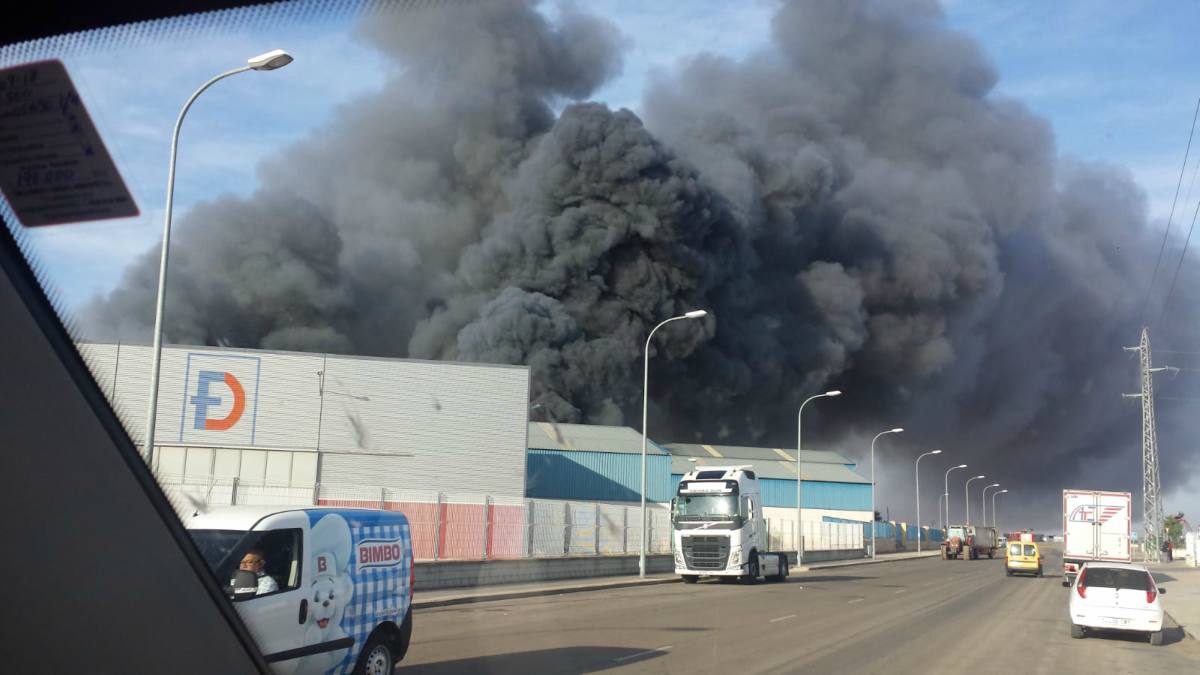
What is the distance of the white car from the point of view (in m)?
11.7

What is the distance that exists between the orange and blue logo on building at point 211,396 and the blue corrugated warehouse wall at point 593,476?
1265 inches

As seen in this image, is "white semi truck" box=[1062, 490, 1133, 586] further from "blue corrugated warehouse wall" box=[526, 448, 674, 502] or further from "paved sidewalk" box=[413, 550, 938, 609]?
"blue corrugated warehouse wall" box=[526, 448, 674, 502]

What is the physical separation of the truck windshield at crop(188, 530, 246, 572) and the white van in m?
0.01

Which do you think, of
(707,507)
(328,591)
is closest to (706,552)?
(707,507)

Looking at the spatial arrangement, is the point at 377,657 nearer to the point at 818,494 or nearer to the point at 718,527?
the point at 718,527

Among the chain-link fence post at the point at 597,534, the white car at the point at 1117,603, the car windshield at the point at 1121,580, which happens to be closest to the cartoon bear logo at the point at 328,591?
the white car at the point at 1117,603

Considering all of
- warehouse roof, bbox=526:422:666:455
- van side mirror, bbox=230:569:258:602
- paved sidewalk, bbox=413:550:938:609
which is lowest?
paved sidewalk, bbox=413:550:938:609

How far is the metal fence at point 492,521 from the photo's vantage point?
1973 centimetres

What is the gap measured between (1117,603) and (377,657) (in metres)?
8.87

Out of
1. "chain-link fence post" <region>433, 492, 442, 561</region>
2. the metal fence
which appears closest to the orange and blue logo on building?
the metal fence

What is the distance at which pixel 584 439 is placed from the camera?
53875 millimetres

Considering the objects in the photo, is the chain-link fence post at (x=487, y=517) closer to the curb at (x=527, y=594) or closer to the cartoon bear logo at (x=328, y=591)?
the curb at (x=527, y=594)

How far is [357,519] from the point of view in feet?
25.9

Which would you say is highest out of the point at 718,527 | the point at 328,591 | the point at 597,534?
the point at 718,527
